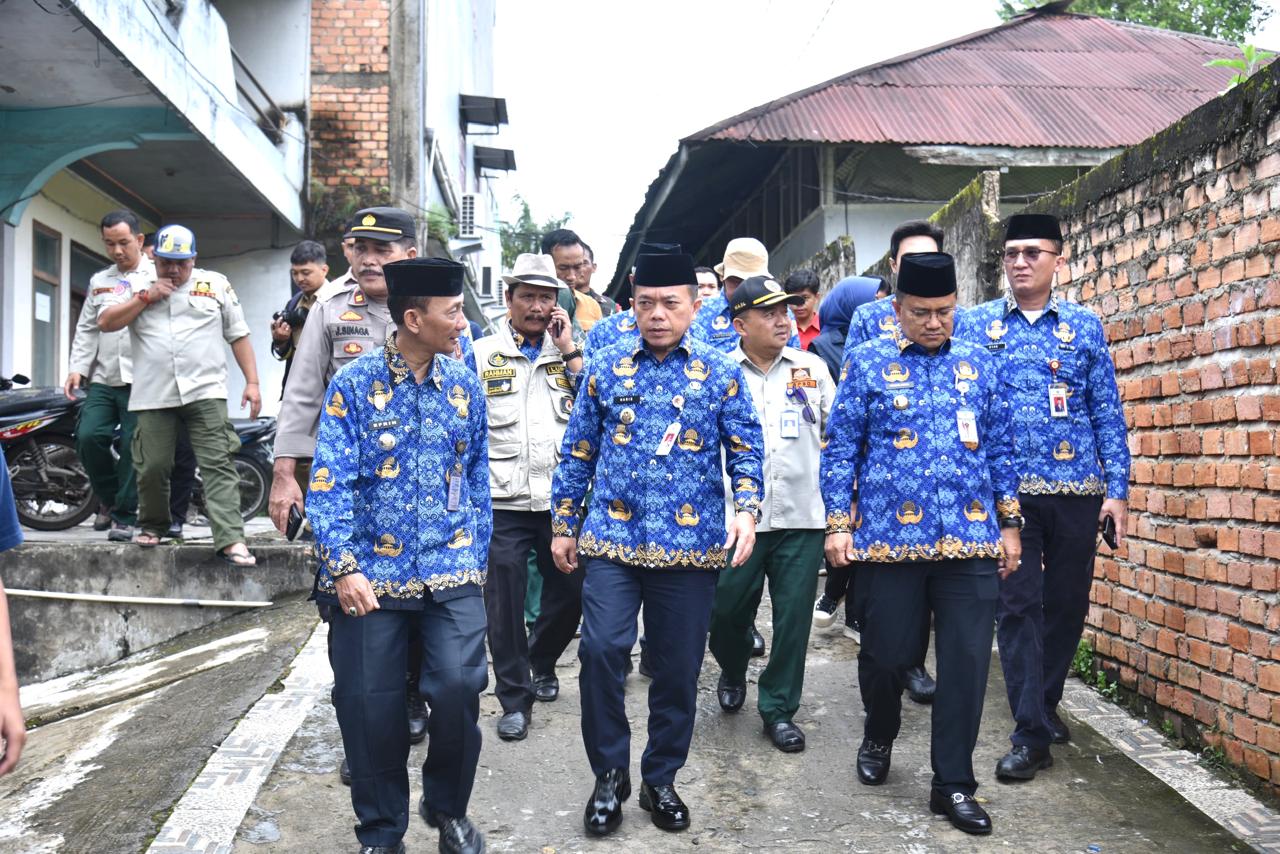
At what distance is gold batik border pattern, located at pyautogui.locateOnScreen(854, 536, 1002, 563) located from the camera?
453 centimetres

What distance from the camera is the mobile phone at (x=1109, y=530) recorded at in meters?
4.95

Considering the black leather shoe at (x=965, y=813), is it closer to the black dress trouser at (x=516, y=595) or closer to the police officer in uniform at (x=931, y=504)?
the police officer in uniform at (x=931, y=504)

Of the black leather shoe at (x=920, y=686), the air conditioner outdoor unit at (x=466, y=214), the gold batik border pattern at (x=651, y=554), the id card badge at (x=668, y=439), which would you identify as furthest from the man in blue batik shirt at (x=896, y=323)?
the air conditioner outdoor unit at (x=466, y=214)

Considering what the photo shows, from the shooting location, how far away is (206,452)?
775cm

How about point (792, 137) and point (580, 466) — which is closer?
point (580, 466)

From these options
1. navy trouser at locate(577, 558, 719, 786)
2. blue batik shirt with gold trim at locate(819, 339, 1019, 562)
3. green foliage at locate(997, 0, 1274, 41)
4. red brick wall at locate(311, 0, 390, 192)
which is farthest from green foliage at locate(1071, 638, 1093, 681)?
green foliage at locate(997, 0, 1274, 41)

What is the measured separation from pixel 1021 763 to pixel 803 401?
69.1 inches

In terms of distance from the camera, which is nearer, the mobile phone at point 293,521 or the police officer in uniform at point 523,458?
the mobile phone at point 293,521

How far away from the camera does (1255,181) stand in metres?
4.80

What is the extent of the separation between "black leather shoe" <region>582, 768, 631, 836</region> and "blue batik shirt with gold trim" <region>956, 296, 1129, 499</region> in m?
1.98

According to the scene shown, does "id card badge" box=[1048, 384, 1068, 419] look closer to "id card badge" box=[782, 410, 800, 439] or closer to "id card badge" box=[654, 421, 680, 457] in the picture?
"id card badge" box=[782, 410, 800, 439]

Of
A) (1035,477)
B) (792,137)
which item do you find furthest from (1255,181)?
(792,137)

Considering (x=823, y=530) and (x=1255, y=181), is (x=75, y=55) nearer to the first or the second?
(x=823, y=530)

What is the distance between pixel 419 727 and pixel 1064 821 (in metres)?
2.55
